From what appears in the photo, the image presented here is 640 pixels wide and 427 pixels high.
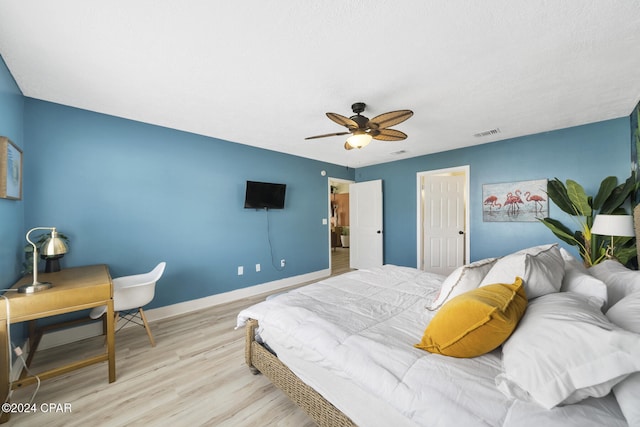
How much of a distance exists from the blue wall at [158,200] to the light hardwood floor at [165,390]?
0.86 metres

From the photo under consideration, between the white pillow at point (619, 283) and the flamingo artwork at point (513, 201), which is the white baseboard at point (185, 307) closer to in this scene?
the flamingo artwork at point (513, 201)

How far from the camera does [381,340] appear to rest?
1266mm

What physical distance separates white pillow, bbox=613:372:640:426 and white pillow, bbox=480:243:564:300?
0.53 m

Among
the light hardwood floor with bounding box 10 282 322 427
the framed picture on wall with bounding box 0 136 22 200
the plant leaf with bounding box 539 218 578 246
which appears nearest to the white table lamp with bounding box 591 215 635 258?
the plant leaf with bounding box 539 218 578 246

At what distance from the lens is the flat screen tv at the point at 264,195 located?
12.3 ft

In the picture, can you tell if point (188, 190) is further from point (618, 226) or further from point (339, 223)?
point (339, 223)

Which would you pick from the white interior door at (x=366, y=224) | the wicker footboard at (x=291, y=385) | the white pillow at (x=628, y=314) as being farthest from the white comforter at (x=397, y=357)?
the white interior door at (x=366, y=224)

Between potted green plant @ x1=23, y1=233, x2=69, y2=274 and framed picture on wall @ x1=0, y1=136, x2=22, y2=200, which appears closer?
framed picture on wall @ x1=0, y1=136, x2=22, y2=200

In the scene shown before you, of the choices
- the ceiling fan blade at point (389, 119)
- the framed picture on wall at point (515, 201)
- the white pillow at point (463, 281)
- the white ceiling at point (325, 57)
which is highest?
the white ceiling at point (325, 57)

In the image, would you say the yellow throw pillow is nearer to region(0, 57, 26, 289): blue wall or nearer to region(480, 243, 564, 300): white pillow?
region(480, 243, 564, 300): white pillow

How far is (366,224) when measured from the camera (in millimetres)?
5266

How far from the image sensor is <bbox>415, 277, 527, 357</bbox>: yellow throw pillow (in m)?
1.02

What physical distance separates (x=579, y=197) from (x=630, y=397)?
2.92 meters

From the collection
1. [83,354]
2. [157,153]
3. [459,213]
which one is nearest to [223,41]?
[157,153]
